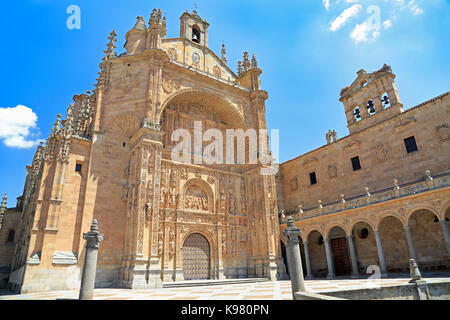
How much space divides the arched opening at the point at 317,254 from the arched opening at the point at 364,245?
10.4 ft

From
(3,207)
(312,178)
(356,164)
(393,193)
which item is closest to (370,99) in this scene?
(356,164)

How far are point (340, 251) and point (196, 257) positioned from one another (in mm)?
11632

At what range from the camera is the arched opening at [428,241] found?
16922mm

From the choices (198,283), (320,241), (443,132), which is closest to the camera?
(198,283)

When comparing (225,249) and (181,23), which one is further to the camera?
(181,23)

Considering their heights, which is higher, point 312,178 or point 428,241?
point 312,178

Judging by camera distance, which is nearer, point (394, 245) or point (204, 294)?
point (204, 294)

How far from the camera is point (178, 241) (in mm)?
18656

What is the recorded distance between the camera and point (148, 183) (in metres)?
16.8

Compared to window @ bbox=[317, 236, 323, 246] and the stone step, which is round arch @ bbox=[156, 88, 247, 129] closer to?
window @ bbox=[317, 236, 323, 246]

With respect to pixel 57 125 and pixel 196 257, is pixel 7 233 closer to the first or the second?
pixel 57 125
